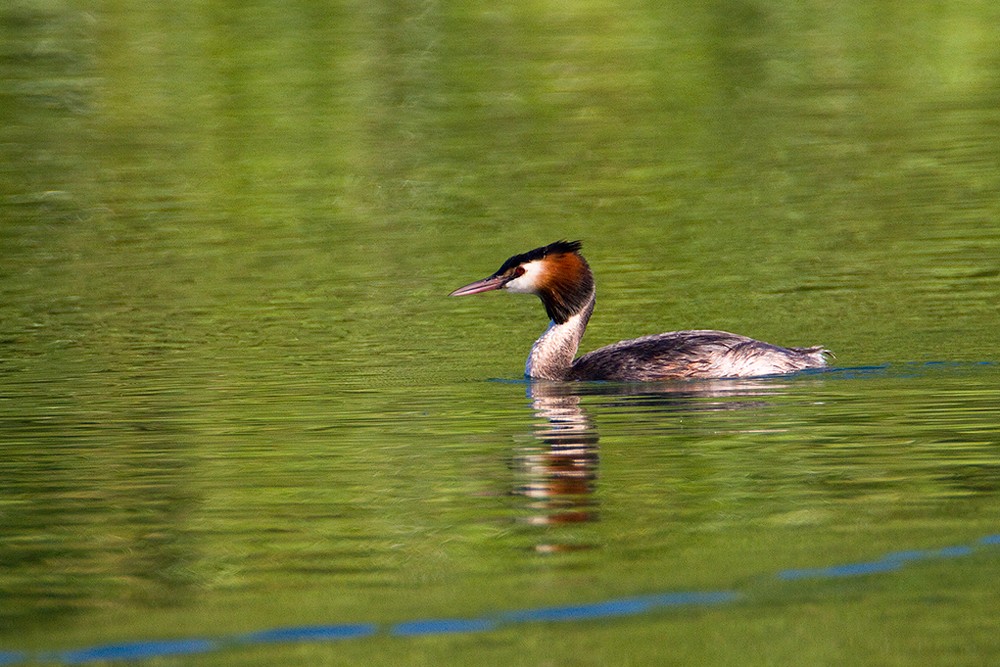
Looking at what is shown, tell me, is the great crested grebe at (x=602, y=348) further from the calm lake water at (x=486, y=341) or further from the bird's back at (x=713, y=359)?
the calm lake water at (x=486, y=341)

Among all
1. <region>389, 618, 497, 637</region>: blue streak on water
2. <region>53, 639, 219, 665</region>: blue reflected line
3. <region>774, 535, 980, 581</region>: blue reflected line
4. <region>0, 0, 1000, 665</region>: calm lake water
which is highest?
<region>53, 639, 219, 665</region>: blue reflected line

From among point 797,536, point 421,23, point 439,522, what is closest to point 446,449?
point 439,522

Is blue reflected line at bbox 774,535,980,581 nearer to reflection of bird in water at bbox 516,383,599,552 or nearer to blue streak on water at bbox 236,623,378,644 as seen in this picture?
reflection of bird in water at bbox 516,383,599,552

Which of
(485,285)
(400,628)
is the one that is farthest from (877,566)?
(485,285)

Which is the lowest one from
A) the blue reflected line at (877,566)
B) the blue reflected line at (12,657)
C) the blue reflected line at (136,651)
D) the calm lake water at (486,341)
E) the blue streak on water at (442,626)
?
the calm lake water at (486,341)

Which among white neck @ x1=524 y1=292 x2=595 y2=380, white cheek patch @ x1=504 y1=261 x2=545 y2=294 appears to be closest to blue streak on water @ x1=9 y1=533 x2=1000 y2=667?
white neck @ x1=524 y1=292 x2=595 y2=380

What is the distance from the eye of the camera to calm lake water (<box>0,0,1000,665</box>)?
784cm

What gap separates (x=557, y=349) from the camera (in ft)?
51.5

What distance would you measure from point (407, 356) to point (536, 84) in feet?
64.2

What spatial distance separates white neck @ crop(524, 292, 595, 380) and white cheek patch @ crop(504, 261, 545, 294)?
34 cm

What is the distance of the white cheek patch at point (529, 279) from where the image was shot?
1597 cm

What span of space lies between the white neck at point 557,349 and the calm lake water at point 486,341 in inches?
13.2

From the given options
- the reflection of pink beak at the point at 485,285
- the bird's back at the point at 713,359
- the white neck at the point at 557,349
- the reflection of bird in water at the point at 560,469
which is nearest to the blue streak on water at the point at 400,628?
the reflection of bird in water at the point at 560,469

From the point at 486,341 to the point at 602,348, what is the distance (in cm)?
208
